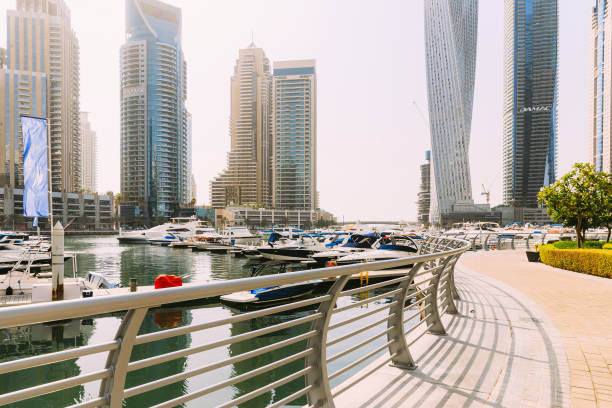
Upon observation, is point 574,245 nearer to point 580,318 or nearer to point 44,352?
point 580,318

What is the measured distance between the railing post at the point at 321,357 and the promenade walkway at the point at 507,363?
57cm

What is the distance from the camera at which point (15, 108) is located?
126750 mm

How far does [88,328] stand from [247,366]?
6.96 meters

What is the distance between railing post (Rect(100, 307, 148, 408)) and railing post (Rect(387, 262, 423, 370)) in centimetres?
293

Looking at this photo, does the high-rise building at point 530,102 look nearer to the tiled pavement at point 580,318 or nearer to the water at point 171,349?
the tiled pavement at point 580,318

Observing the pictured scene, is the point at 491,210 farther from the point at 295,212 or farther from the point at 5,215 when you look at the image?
the point at 5,215

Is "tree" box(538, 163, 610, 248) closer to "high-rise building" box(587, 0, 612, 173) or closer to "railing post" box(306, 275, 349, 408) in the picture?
"railing post" box(306, 275, 349, 408)

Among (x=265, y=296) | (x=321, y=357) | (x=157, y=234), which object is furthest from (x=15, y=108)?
(x=321, y=357)

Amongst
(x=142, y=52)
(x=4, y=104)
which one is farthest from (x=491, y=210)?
(x=4, y=104)

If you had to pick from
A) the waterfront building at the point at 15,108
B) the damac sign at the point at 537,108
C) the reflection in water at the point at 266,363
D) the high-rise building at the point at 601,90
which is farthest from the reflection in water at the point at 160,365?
the damac sign at the point at 537,108

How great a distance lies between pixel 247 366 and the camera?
985 cm

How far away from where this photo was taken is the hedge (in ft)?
42.2

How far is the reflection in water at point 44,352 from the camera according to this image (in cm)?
812

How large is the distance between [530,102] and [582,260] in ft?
633
